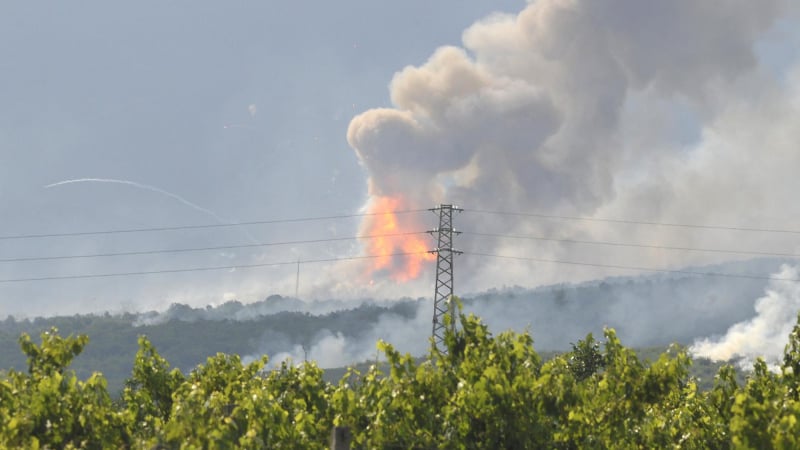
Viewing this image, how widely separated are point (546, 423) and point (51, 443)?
45.8ft

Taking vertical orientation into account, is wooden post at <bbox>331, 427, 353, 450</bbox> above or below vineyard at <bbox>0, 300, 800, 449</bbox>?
below

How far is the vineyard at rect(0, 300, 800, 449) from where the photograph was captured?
23312mm

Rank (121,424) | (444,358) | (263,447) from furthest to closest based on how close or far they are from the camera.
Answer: (121,424) → (444,358) → (263,447)

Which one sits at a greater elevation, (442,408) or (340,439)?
(442,408)

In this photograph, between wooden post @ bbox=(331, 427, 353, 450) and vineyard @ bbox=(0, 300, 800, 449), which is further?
vineyard @ bbox=(0, 300, 800, 449)

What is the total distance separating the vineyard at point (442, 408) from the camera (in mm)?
23312

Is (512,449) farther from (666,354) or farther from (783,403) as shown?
(783,403)

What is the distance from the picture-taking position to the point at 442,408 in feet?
80.8

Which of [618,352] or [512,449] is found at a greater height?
[618,352]

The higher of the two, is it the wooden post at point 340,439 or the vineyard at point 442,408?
the vineyard at point 442,408

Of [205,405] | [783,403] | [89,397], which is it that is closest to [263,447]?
[205,405]

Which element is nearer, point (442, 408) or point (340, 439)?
point (340, 439)

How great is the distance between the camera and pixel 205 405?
24297 mm

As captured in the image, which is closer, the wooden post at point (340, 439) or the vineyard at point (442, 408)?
the wooden post at point (340, 439)
